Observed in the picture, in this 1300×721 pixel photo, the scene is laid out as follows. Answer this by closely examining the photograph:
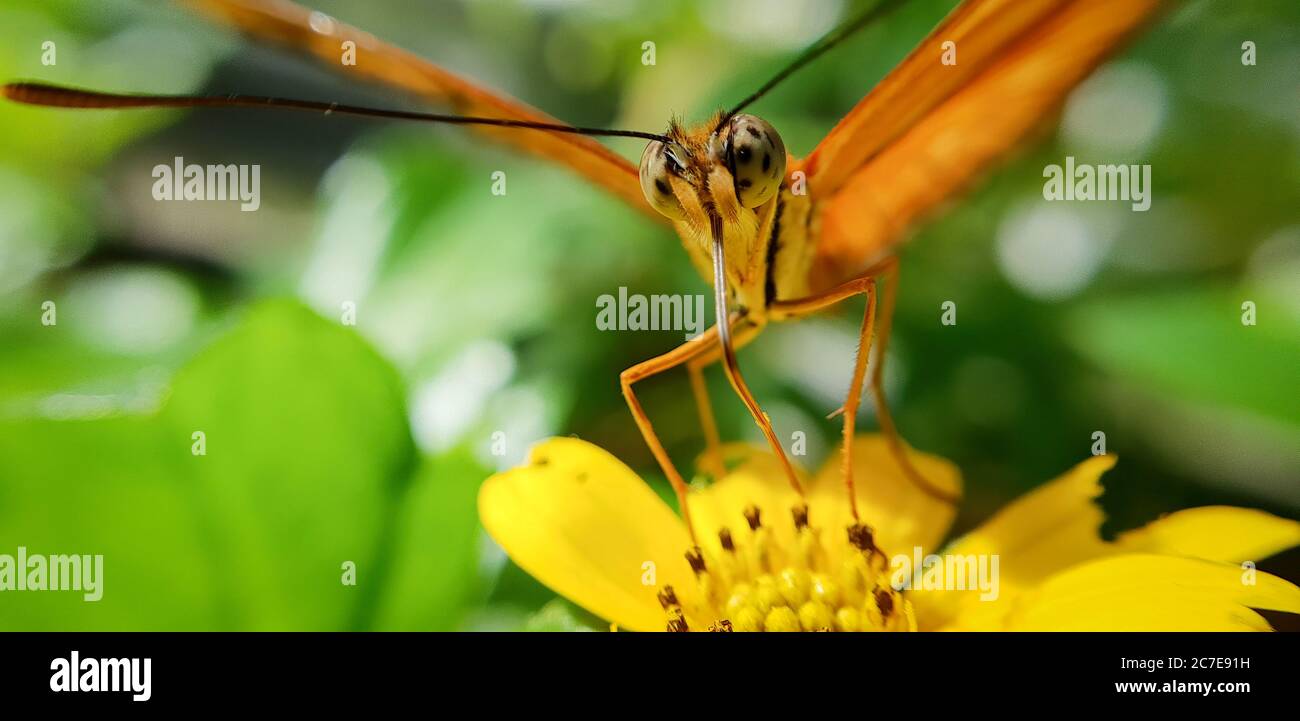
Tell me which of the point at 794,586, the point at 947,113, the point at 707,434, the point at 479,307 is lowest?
the point at 794,586

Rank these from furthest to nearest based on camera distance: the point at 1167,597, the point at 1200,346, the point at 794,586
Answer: the point at 1200,346 < the point at 794,586 < the point at 1167,597

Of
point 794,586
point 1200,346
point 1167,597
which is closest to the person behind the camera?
point 1167,597

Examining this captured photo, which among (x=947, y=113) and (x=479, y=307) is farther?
(x=479, y=307)

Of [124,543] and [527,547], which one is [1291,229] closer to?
[527,547]

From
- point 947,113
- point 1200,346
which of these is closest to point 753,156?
point 947,113

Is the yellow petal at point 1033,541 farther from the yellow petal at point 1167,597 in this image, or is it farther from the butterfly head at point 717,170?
the butterfly head at point 717,170

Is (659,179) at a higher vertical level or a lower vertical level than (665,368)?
higher

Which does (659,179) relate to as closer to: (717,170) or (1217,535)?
(717,170)
